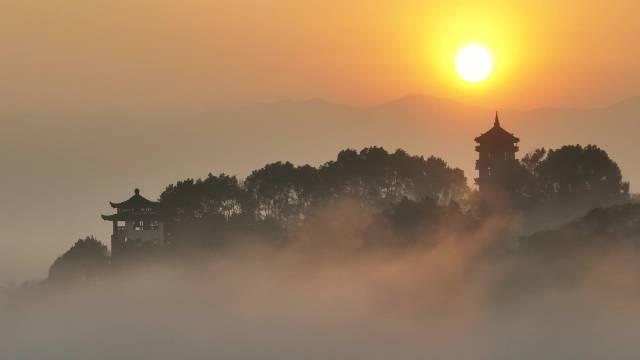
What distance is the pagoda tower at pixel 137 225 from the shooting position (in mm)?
97812

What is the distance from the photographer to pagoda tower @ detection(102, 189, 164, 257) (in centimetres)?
9781

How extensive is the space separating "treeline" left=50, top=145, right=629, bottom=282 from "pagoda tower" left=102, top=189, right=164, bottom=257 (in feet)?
6.00

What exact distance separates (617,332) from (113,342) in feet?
133

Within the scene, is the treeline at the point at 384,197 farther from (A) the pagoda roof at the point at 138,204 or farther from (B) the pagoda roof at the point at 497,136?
(B) the pagoda roof at the point at 497,136

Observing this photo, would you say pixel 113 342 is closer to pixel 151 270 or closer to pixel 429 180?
pixel 151 270

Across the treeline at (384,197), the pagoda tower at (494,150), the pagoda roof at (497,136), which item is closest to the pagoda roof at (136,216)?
the treeline at (384,197)

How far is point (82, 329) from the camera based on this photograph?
333 feet

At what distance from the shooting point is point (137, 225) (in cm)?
9950

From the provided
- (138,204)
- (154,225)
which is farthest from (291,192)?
(138,204)

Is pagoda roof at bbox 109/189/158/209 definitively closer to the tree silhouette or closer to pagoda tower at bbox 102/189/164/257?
pagoda tower at bbox 102/189/164/257

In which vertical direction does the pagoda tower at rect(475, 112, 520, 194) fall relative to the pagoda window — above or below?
above

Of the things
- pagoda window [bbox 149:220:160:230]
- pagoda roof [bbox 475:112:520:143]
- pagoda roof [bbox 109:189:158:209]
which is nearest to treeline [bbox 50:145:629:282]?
pagoda roof [bbox 109:189:158:209]

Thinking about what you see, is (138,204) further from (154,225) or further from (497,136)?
(497,136)

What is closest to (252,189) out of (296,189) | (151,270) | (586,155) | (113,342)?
(296,189)
